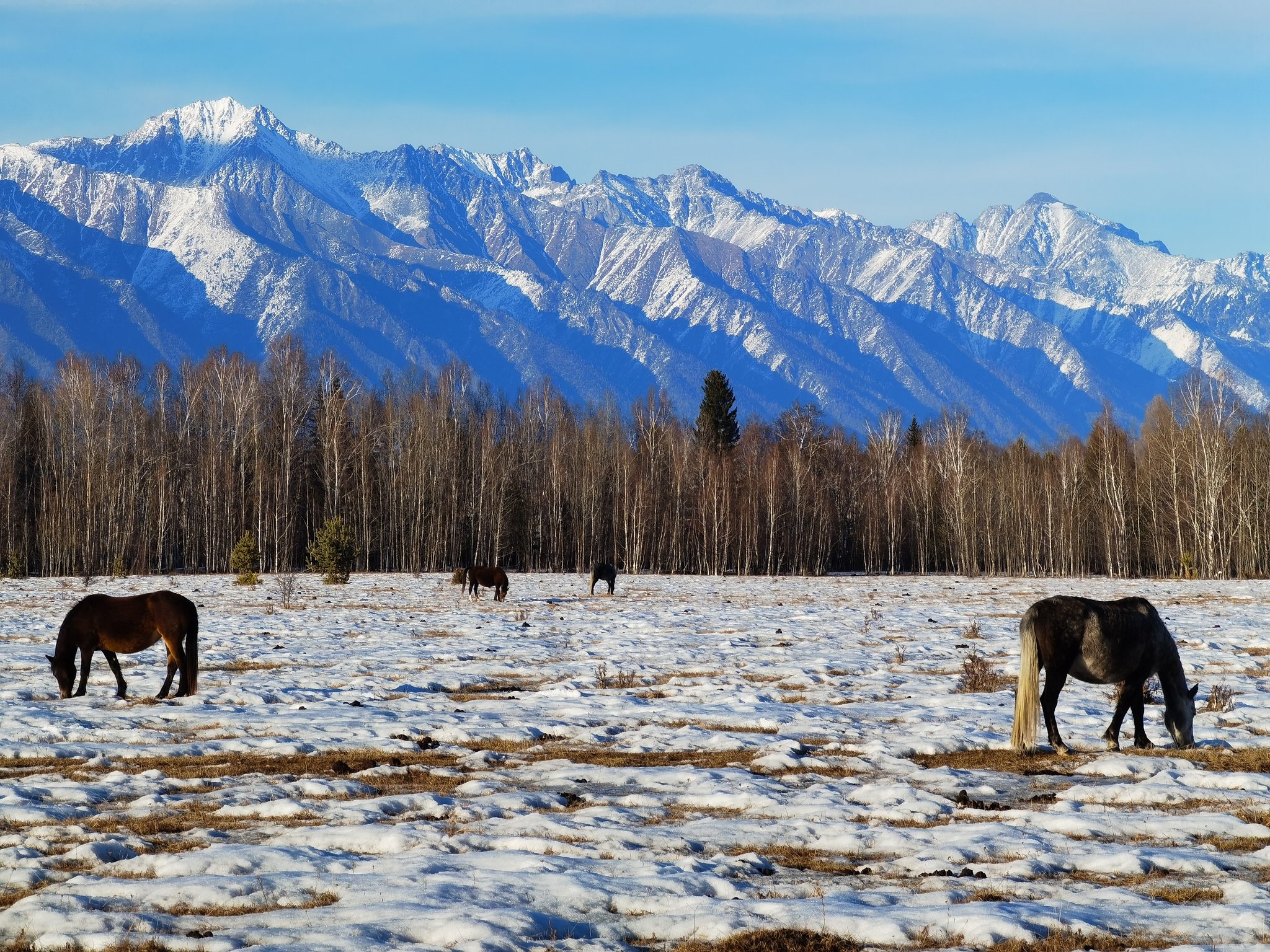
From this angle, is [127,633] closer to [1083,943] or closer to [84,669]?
[84,669]

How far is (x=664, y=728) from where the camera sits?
17125 mm

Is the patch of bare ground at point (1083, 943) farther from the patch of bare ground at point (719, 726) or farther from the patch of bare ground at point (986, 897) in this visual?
the patch of bare ground at point (719, 726)

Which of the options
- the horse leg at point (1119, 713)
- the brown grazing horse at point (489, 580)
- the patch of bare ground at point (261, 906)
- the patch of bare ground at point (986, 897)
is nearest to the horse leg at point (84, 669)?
the patch of bare ground at point (261, 906)

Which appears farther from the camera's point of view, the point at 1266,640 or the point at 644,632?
the point at 644,632

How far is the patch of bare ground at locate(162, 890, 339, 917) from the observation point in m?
8.59

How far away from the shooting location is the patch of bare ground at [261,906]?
28.2 feet

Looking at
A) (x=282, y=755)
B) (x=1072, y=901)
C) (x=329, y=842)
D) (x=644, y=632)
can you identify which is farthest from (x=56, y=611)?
(x=1072, y=901)

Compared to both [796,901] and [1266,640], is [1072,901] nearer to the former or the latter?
[796,901]

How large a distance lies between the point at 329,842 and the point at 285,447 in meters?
79.1

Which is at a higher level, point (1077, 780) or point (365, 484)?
point (365, 484)

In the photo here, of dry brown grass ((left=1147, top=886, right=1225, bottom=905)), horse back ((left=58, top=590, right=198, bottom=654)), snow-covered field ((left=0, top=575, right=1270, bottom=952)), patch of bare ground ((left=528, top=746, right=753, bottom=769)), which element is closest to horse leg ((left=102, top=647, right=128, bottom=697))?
horse back ((left=58, top=590, right=198, bottom=654))

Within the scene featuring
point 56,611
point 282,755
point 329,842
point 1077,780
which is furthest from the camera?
point 56,611

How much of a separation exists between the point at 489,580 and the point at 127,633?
25.8 m

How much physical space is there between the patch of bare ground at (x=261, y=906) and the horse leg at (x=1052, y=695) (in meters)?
9.97
